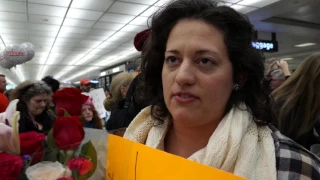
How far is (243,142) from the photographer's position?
716 mm

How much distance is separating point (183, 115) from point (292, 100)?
3.65 ft

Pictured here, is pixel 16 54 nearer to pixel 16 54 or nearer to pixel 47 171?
pixel 16 54

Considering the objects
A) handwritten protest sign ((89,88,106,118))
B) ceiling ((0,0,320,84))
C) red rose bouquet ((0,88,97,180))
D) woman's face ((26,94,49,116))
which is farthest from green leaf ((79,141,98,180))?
ceiling ((0,0,320,84))

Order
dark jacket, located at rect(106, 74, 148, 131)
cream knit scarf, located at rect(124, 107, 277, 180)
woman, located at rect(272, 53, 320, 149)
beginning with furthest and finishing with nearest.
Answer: dark jacket, located at rect(106, 74, 148, 131) → woman, located at rect(272, 53, 320, 149) → cream knit scarf, located at rect(124, 107, 277, 180)

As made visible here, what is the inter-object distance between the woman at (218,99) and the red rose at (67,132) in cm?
27

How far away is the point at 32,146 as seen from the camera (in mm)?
558

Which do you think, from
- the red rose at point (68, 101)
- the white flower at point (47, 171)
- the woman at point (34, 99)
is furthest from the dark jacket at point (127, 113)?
the white flower at point (47, 171)

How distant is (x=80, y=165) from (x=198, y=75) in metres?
0.35

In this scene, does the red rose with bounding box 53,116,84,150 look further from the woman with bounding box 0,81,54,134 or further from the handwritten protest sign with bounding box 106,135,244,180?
the woman with bounding box 0,81,54,134

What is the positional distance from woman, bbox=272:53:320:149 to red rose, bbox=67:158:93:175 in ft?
4.17

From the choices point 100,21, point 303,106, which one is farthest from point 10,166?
point 100,21

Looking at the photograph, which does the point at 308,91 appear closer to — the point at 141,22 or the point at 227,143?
the point at 227,143

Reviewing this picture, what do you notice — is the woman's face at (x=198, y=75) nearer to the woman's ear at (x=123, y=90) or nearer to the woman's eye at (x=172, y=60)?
the woman's eye at (x=172, y=60)

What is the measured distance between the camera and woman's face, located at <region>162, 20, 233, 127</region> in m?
0.71
